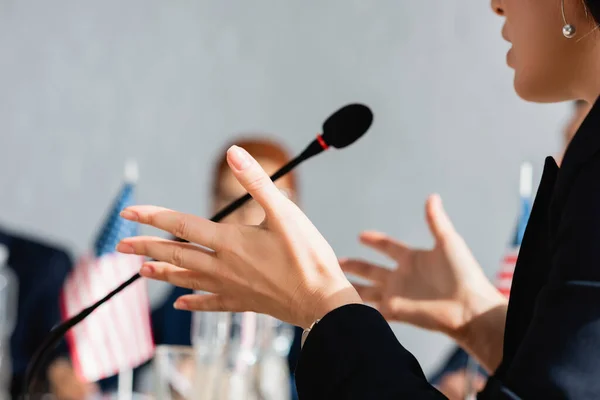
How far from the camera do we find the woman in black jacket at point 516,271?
0.48 m

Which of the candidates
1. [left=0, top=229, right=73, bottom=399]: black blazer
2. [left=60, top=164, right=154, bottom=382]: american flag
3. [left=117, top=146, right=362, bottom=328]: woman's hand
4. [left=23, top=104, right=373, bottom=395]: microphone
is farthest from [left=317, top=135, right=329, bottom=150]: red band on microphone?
[left=0, top=229, right=73, bottom=399]: black blazer

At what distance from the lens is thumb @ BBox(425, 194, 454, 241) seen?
3.06ft

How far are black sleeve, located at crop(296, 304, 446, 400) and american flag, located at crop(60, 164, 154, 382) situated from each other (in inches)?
46.5

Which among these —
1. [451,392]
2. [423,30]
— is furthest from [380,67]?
[451,392]

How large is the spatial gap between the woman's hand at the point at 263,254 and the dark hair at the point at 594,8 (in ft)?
0.86

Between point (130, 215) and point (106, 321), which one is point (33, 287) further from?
point (130, 215)

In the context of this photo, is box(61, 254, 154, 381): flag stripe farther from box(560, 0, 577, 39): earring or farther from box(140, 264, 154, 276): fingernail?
box(560, 0, 577, 39): earring

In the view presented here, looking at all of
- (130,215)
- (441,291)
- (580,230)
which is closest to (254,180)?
(130,215)

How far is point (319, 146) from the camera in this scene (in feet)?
2.38

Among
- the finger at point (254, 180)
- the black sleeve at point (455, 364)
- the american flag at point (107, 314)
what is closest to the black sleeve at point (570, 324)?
the finger at point (254, 180)

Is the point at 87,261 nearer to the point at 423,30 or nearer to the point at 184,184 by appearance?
the point at 184,184

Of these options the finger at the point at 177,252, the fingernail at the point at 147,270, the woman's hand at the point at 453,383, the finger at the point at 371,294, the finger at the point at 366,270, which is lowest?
the woman's hand at the point at 453,383

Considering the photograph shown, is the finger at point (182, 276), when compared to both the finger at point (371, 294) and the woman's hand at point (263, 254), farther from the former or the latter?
the finger at point (371, 294)

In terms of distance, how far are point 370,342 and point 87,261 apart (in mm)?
1328
